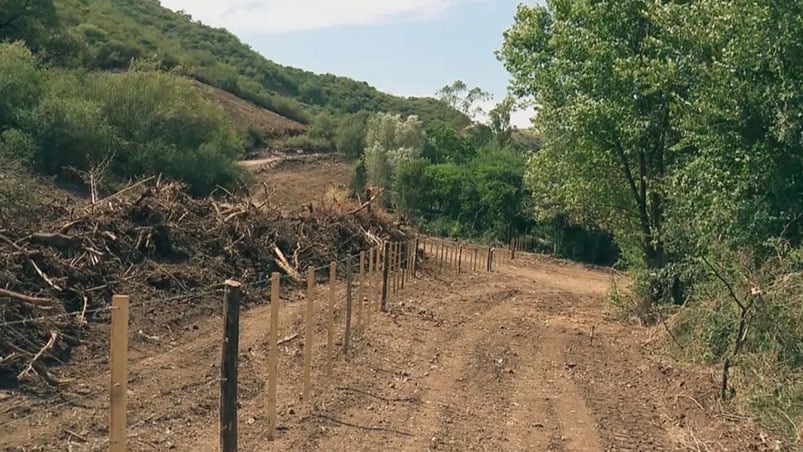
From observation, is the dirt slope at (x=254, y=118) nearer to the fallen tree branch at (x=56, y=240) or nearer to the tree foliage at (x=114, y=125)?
the tree foliage at (x=114, y=125)

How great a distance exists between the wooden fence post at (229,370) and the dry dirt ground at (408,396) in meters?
1.18

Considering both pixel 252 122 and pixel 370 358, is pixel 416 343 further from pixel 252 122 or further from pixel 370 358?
pixel 252 122

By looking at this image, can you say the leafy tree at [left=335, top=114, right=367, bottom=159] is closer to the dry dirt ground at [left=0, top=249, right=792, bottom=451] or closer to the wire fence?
the wire fence

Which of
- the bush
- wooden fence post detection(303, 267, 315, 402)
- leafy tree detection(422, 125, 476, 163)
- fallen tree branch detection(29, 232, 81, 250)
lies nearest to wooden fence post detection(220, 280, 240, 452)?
wooden fence post detection(303, 267, 315, 402)

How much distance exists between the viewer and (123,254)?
14828 mm

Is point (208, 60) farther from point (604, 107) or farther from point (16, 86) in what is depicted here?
point (604, 107)

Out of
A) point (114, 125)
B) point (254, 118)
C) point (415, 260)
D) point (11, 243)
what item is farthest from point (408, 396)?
point (254, 118)

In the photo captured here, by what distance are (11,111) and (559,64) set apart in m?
17.3

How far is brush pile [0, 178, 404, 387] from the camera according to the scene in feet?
33.0

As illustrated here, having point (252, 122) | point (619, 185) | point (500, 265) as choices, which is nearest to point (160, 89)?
point (500, 265)

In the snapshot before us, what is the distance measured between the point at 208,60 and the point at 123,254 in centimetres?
6332

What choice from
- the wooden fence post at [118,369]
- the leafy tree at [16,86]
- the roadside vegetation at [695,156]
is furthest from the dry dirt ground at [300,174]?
the wooden fence post at [118,369]

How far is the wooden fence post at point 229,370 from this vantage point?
→ 21.1ft

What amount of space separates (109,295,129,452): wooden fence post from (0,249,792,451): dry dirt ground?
2.54m
